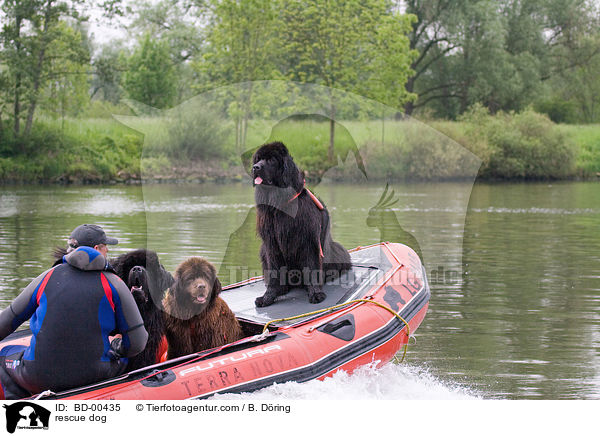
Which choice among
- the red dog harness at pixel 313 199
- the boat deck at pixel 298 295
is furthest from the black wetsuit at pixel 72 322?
the red dog harness at pixel 313 199

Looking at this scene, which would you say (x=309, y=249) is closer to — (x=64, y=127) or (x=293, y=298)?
(x=293, y=298)

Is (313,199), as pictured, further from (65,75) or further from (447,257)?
(65,75)

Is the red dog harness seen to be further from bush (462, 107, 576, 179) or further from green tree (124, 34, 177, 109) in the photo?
green tree (124, 34, 177, 109)

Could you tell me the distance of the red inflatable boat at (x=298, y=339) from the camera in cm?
405

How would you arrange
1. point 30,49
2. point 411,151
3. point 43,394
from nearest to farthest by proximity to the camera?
point 43,394
point 411,151
point 30,49

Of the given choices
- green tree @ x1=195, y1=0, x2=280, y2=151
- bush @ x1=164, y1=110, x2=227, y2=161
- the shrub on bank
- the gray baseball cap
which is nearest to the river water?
bush @ x1=164, y1=110, x2=227, y2=161

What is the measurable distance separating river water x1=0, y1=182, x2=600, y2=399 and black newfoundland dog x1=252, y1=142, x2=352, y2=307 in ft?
3.21

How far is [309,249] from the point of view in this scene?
5.34 m

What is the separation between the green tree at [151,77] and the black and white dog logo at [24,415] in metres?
27.6

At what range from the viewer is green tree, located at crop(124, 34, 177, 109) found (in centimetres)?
3055

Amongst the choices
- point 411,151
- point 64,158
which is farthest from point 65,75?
point 411,151

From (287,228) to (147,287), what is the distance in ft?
4.92

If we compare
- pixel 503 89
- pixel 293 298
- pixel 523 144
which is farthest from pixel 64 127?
pixel 293 298

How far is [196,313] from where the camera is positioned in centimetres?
435
